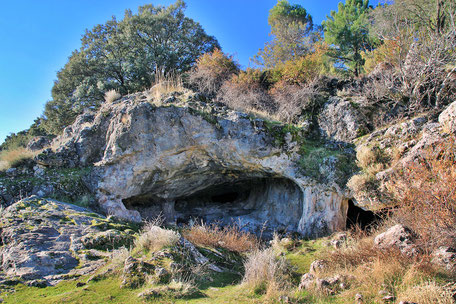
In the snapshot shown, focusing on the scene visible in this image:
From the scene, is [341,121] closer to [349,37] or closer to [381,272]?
[381,272]

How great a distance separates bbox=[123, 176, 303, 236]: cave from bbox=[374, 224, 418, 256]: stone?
14.1 ft

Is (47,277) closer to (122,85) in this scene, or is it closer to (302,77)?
(302,77)

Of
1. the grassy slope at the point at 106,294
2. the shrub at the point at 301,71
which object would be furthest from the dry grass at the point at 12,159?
the shrub at the point at 301,71

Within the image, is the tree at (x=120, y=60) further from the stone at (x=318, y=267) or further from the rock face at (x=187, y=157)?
the stone at (x=318, y=267)

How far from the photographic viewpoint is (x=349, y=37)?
705 inches

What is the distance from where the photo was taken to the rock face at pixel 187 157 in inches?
360

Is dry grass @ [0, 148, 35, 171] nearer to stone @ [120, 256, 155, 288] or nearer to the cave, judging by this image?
the cave

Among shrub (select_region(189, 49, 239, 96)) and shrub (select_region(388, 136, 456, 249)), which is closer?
shrub (select_region(388, 136, 456, 249))

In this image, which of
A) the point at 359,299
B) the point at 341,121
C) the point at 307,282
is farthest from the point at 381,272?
the point at 341,121

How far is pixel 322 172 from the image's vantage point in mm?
8945

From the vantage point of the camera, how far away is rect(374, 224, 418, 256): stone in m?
5.08

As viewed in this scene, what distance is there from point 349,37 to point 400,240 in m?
16.1

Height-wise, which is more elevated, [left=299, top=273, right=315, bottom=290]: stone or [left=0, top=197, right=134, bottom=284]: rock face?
[left=0, top=197, right=134, bottom=284]: rock face

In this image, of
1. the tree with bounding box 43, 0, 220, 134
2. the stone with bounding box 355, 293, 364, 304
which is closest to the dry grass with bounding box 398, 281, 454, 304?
the stone with bounding box 355, 293, 364, 304
